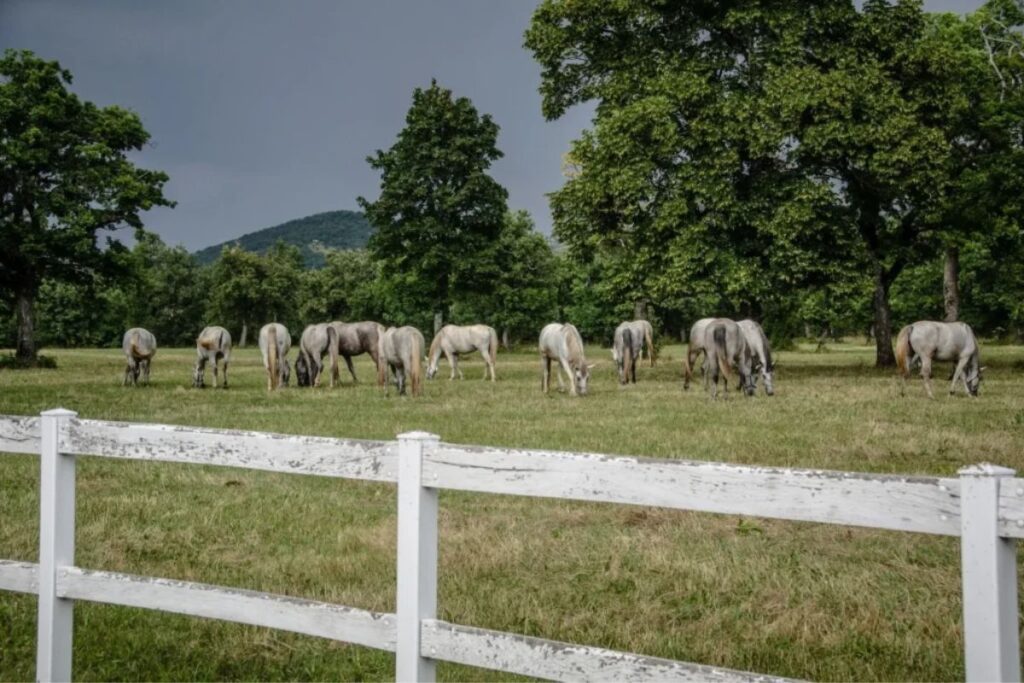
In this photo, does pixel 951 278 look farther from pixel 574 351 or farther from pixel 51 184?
pixel 51 184

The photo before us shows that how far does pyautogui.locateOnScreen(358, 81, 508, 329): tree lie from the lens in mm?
43094

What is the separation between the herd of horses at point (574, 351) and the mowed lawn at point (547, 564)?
7140 mm

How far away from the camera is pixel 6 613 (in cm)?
562

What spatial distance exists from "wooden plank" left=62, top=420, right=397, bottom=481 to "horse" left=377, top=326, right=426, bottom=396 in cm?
1683

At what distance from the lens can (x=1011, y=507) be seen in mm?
2604

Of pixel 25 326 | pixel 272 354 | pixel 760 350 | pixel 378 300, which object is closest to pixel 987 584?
pixel 760 350

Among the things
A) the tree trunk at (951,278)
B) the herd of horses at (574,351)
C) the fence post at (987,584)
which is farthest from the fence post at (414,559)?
the tree trunk at (951,278)

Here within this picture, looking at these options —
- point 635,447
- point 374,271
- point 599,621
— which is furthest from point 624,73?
point 374,271

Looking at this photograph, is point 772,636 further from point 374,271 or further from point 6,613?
point 374,271

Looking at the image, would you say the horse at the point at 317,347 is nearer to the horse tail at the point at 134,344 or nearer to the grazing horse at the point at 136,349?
the grazing horse at the point at 136,349

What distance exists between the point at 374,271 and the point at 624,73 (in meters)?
63.9

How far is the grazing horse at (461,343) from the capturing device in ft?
96.1

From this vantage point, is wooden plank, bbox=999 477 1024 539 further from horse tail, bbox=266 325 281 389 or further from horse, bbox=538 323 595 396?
horse tail, bbox=266 325 281 389

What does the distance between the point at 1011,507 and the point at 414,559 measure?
2.18 m
